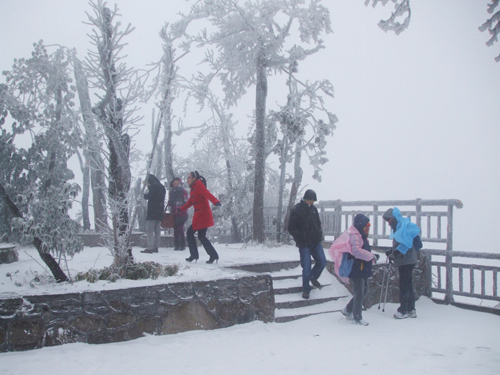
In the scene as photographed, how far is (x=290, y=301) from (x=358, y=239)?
1.72 metres

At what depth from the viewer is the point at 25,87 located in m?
13.8

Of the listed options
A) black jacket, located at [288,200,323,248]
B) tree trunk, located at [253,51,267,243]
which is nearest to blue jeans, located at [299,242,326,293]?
black jacket, located at [288,200,323,248]

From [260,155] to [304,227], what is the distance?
23.4 ft

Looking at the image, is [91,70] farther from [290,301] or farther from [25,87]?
[25,87]

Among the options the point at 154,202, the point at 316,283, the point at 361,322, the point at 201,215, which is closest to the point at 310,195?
the point at 316,283

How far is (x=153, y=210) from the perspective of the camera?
10.4 metres

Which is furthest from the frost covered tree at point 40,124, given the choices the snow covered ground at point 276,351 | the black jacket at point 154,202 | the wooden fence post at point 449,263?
the wooden fence post at point 449,263

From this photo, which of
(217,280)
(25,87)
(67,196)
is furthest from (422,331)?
(25,87)

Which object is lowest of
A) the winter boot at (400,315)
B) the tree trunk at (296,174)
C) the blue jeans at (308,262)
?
the winter boot at (400,315)

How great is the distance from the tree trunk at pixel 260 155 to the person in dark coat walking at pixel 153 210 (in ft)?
14.0

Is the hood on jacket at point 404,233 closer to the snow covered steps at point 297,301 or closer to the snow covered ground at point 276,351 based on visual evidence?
the snow covered ground at point 276,351

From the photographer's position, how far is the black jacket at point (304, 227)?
301 inches

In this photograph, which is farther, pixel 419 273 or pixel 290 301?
pixel 419 273

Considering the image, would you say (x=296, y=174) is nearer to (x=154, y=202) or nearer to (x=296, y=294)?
(x=154, y=202)
